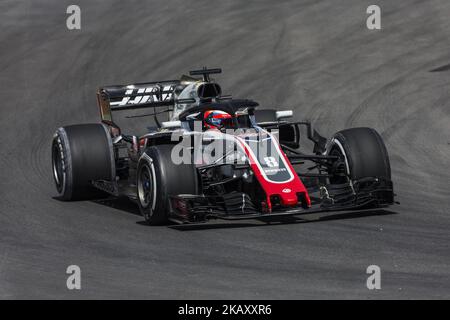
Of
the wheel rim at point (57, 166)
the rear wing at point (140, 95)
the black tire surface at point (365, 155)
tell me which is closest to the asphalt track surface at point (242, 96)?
the wheel rim at point (57, 166)

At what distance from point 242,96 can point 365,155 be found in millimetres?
8552

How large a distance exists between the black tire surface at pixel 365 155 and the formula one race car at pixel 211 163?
0.5 inches

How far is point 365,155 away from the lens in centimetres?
1270

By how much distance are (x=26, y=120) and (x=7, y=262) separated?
10.1 metres

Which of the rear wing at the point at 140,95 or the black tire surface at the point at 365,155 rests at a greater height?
the rear wing at the point at 140,95

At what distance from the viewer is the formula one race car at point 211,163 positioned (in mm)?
11789

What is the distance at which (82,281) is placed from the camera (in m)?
9.50

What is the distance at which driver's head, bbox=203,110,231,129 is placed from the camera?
13.2 meters

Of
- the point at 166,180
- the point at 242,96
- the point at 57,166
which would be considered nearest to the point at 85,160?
the point at 57,166

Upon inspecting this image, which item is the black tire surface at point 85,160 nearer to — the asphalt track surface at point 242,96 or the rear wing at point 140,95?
the asphalt track surface at point 242,96

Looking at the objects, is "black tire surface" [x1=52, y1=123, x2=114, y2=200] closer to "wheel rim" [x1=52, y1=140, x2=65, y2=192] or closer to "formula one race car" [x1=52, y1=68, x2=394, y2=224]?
"formula one race car" [x1=52, y1=68, x2=394, y2=224]
